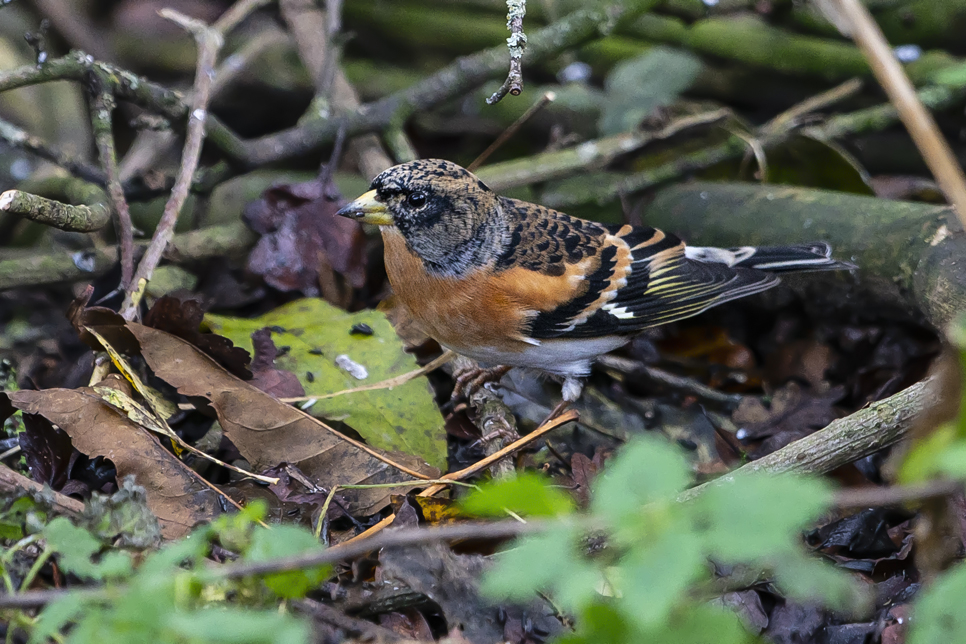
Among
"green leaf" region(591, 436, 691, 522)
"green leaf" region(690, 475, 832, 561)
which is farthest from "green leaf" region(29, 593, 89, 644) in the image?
"green leaf" region(690, 475, 832, 561)

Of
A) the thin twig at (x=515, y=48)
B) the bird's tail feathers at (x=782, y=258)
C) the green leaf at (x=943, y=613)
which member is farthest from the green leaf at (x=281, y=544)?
the bird's tail feathers at (x=782, y=258)

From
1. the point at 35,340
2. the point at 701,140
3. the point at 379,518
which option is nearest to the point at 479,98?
the point at 701,140

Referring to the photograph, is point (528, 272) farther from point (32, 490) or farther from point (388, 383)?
point (32, 490)

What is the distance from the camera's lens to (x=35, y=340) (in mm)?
3838

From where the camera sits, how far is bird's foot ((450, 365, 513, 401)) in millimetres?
3447

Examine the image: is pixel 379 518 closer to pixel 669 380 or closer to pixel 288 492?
pixel 288 492

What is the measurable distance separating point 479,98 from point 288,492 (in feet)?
10.9

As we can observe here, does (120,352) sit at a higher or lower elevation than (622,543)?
lower

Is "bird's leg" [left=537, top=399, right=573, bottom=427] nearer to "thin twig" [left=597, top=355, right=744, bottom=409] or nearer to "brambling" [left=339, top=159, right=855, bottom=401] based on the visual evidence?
"brambling" [left=339, top=159, right=855, bottom=401]

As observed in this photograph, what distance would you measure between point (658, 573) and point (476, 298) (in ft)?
7.21

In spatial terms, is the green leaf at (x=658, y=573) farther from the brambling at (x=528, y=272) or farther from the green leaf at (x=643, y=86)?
the green leaf at (x=643, y=86)

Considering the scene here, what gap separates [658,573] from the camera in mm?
1288

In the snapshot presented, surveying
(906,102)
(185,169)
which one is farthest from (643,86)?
(906,102)

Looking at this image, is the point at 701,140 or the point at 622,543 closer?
the point at 622,543
